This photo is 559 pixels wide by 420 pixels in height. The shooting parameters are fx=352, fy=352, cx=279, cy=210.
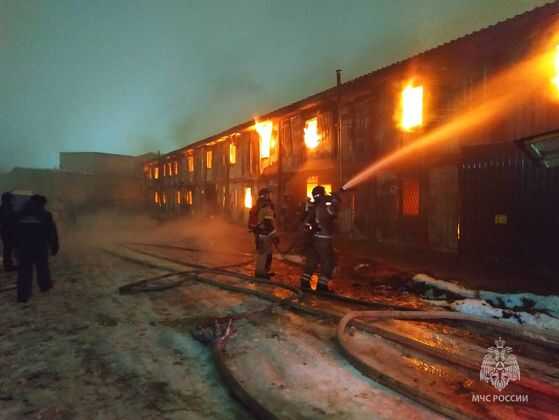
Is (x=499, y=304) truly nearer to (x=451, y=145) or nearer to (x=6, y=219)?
(x=451, y=145)

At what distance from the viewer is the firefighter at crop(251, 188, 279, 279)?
26.6ft

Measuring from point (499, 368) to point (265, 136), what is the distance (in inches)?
629

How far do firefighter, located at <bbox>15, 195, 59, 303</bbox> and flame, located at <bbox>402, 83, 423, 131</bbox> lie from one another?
978 cm

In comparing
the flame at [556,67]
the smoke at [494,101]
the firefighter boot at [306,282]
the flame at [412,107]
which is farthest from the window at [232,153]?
the flame at [556,67]

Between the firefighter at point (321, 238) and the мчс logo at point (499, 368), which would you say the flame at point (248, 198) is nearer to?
the firefighter at point (321, 238)

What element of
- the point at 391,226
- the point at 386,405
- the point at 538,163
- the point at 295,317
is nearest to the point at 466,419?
the point at 386,405

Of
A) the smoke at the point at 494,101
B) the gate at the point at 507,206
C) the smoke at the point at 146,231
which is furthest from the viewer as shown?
the smoke at the point at 146,231

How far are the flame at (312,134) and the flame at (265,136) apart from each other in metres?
2.97

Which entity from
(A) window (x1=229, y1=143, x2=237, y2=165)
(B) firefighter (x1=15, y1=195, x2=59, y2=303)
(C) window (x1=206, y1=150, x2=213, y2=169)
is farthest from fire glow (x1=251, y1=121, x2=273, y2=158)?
(B) firefighter (x1=15, y1=195, x2=59, y2=303)

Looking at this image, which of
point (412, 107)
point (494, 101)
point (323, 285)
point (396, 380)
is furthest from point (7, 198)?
point (494, 101)

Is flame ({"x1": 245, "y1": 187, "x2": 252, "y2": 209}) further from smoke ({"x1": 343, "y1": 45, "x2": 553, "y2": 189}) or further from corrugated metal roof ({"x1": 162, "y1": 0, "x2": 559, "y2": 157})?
smoke ({"x1": 343, "y1": 45, "x2": 553, "y2": 189})

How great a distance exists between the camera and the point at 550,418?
2.87 metres

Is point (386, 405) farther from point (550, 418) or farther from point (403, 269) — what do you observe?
point (403, 269)

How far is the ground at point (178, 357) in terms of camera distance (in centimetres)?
306
